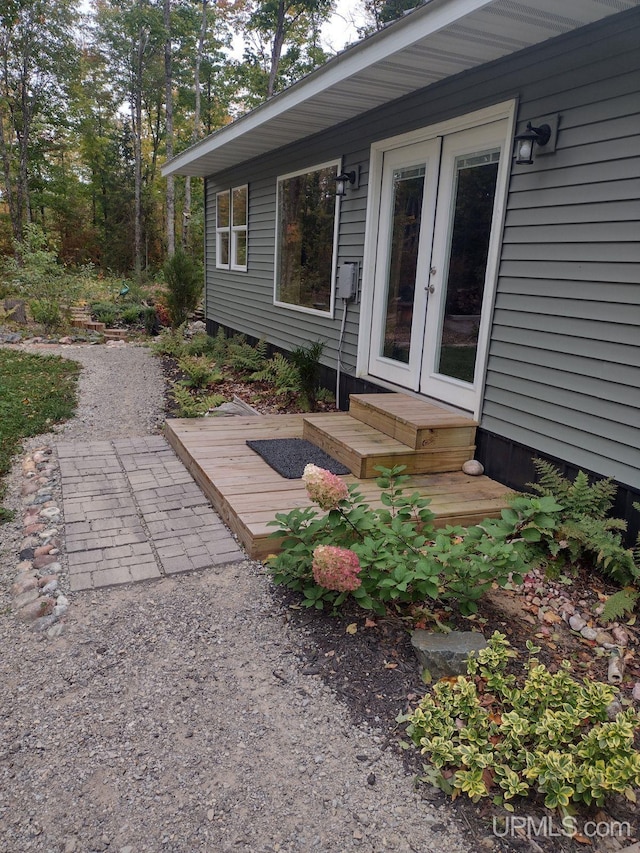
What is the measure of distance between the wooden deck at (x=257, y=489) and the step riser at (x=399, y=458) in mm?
50

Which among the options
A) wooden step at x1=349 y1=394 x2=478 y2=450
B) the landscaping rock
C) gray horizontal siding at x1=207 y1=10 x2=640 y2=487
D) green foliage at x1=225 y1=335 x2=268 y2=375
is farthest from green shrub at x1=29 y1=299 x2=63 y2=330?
the landscaping rock

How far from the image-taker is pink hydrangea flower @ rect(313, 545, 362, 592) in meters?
2.22

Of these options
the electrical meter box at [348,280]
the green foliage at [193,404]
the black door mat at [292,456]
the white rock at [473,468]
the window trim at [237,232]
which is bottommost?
the green foliage at [193,404]

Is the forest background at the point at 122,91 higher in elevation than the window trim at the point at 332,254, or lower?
higher

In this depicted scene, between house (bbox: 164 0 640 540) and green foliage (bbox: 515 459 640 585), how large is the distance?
0.16 m

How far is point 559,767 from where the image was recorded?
5.27ft

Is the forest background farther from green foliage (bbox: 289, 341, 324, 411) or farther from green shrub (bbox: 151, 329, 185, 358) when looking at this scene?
green foliage (bbox: 289, 341, 324, 411)

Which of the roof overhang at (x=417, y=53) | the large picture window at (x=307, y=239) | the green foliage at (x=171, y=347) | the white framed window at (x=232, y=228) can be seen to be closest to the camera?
the roof overhang at (x=417, y=53)

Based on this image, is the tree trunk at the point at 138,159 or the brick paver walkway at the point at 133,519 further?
the tree trunk at the point at 138,159

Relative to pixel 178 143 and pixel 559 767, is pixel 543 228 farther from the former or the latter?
pixel 178 143

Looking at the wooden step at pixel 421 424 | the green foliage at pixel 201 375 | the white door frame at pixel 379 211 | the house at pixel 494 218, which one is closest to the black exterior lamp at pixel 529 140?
the house at pixel 494 218

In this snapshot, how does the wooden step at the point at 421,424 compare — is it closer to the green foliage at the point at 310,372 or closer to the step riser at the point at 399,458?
the step riser at the point at 399,458

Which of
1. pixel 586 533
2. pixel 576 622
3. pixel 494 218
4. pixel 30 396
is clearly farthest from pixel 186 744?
pixel 30 396

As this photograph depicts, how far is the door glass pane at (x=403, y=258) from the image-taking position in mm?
4562
